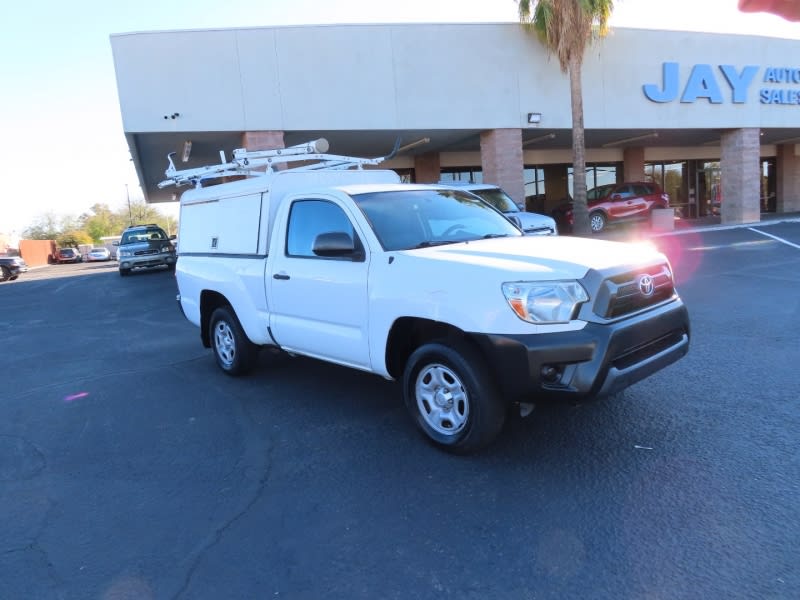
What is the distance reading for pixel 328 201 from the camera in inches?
187

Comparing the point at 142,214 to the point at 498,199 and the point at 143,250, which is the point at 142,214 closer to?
the point at 143,250

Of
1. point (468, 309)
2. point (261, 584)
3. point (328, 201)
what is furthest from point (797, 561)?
point (328, 201)

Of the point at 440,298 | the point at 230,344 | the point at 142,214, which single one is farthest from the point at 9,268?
the point at 142,214

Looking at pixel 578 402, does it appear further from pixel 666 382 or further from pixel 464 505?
pixel 666 382

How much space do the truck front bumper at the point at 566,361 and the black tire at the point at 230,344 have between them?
3.08 m

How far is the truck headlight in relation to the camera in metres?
3.44

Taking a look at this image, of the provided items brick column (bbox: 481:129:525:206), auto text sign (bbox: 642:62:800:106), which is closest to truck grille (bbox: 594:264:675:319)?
brick column (bbox: 481:129:525:206)

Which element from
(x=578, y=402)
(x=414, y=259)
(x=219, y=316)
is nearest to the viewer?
(x=578, y=402)

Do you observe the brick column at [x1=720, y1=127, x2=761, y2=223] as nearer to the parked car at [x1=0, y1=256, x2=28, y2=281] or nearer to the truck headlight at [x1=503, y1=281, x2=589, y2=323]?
the truck headlight at [x1=503, y1=281, x2=589, y2=323]

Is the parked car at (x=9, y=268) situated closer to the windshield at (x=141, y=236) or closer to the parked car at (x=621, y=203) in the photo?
the windshield at (x=141, y=236)

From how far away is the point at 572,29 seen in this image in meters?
16.3

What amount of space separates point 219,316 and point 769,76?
22.5 meters

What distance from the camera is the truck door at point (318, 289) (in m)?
4.38

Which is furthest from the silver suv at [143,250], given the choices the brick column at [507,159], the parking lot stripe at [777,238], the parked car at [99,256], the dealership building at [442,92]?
the parked car at [99,256]
